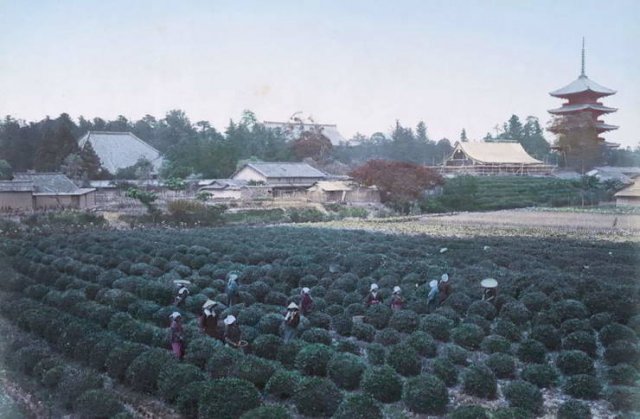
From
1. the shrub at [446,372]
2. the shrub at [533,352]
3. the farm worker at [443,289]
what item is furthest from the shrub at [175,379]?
the farm worker at [443,289]

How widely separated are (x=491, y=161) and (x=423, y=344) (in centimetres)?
5600

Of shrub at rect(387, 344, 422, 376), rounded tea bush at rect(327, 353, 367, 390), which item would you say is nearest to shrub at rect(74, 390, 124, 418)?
rounded tea bush at rect(327, 353, 367, 390)

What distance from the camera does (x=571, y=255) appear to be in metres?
22.5

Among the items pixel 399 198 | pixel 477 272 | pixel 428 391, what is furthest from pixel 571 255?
pixel 399 198

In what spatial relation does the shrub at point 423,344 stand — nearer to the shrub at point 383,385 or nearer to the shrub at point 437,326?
the shrub at point 437,326

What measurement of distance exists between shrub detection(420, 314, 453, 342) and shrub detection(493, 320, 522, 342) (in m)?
1.04

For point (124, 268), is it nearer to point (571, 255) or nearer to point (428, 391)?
point (428, 391)

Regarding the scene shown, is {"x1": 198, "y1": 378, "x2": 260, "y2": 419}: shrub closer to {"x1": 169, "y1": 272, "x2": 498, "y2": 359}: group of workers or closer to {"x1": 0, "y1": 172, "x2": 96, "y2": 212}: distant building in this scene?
{"x1": 169, "y1": 272, "x2": 498, "y2": 359}: group of workers

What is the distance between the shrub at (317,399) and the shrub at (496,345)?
418cm

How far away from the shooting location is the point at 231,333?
1188cm

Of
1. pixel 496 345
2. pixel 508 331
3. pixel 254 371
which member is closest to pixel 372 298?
pixel 508 331

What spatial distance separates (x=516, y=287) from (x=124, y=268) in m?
12.9

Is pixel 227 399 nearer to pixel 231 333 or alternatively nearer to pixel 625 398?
pixel 231 333

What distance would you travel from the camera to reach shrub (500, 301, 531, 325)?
1419 cm
